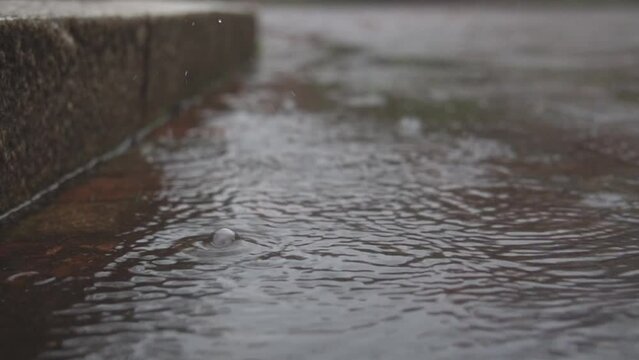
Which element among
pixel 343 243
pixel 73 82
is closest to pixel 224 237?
pixel 343 243

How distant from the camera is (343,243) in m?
1.80

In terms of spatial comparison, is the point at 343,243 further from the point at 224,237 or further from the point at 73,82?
the point at 73,82

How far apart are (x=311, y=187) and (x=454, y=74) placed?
3.49m

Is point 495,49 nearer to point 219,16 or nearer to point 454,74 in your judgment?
point 454,74

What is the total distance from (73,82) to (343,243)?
1.09 meters

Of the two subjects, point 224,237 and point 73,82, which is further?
point 73,82

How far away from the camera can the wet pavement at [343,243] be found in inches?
52.1

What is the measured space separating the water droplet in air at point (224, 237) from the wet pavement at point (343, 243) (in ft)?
0.05

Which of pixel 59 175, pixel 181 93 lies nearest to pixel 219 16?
pixel 181 93

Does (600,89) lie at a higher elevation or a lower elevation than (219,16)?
lower

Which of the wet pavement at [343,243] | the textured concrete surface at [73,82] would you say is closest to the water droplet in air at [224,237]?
the wet pavement at [343,243]

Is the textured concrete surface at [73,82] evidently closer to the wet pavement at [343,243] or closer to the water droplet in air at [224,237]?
the wet pavement at [343,243]

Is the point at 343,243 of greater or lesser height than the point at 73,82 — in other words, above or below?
below

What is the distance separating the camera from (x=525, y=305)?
1.44 metres
